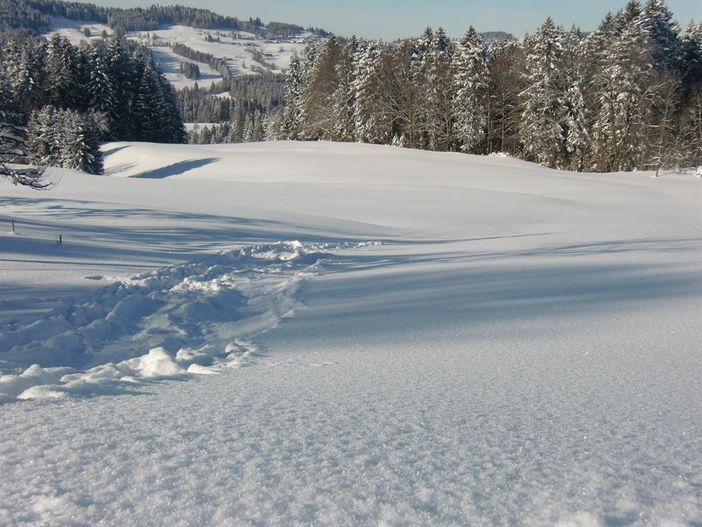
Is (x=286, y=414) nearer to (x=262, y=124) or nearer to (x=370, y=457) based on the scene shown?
(x=370, y=457)

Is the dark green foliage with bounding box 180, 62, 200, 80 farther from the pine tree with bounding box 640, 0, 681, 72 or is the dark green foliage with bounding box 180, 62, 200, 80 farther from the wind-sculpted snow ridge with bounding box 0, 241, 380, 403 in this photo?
the wind-sculpted snow ridge with bounding box 0, 241, 380, 403

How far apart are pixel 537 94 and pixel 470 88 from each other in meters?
5.21

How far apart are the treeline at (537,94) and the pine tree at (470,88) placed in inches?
3.1

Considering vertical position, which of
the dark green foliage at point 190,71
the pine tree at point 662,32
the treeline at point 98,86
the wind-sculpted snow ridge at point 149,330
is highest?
the dark green foliage at point 190,71

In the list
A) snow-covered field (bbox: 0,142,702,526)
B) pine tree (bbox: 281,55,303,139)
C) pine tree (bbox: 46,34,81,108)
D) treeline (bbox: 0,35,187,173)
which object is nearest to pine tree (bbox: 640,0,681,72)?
pine tree (bbox: 281,55,303,139)

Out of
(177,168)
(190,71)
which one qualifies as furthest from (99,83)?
(190,71)

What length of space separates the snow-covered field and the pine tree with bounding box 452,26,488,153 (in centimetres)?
2962

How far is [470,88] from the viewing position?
129 feet

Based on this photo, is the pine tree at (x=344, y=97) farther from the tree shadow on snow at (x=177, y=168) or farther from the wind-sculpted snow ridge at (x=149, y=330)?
the wind-sculpted snow ridge at (x=149, y=330)

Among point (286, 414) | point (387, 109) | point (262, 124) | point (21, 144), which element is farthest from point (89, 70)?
point (286, 414)

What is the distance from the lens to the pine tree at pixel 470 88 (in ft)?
129

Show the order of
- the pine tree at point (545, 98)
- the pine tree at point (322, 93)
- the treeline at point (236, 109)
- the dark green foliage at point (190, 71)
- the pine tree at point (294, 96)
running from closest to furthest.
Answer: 1. the pine tree at point (545, 98)
2. the pine tree at point (322, 93)
3. the pine tree at point (294, 96)
4. the treeline at point (236, 109)
5. the dark green foliage at point (190, 71)

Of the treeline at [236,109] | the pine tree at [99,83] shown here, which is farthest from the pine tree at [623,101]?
the treeline at [236,109]

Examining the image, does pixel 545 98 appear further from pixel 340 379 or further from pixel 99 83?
pixel 99 83
